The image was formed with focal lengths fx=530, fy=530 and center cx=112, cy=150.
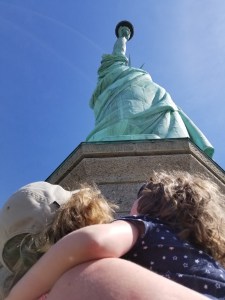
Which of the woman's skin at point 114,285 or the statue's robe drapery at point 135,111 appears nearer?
the woman's skin at point 114,285

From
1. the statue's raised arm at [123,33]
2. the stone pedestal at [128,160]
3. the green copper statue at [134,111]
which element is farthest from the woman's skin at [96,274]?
the statue's raised arm at [123,33]

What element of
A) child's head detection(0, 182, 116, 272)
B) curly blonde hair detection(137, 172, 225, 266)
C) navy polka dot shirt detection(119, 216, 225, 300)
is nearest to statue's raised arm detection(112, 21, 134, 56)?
child's head detection(0, 182, 116, 272)

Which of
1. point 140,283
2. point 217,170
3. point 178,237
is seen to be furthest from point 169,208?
point 217,170

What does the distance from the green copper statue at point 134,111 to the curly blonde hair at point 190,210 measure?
388 cm

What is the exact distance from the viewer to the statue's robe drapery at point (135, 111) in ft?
21.9

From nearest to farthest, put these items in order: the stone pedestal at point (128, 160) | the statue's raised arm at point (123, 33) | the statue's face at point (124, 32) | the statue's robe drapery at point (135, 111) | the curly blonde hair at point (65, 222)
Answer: the curly blonde hair at point (65, 222) → the stone pedestal at point (128, 160) → the statue's robe drapery at point (135, 111) → the statue's raised arm at point (123, 33) → the statue's face at point (124, 32)

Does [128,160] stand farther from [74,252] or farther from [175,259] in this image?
[74,252]

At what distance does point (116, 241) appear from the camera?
1.28m

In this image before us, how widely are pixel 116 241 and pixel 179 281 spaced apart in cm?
19

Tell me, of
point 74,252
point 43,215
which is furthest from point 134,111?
point 74,252

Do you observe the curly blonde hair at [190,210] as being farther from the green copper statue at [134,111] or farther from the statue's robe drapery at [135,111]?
the statue's robe drapery at [135,111]

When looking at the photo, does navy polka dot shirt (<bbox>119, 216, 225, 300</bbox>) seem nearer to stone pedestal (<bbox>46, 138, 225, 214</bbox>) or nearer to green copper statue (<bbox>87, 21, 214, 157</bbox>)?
stone pedestal (<bbox>46, 138, 225, 214</bbox>)

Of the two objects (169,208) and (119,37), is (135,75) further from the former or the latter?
(169,208)

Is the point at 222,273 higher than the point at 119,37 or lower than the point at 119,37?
lower
